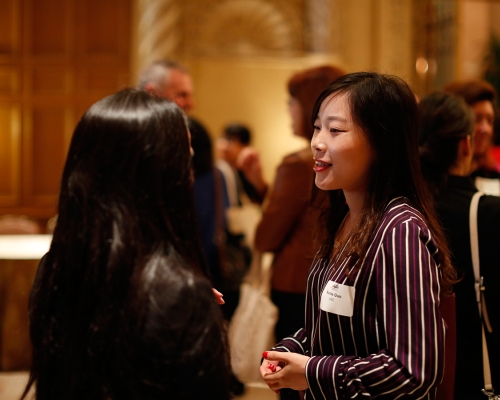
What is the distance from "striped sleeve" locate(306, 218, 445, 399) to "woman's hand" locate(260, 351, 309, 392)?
0.29 feet

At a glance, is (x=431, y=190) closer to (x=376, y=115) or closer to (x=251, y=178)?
(x=376, y=115)

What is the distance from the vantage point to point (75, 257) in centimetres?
115

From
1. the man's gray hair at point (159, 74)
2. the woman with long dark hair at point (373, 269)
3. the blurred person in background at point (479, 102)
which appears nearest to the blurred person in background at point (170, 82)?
the man's gray hair at point (159, 74)

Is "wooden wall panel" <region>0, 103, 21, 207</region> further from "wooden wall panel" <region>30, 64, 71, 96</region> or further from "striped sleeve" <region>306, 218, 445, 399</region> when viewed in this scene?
"striped sleeve" <region>306, 218, 445, 399</region>

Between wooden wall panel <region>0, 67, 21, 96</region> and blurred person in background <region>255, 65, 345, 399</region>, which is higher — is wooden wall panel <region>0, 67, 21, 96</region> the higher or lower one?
the higher one

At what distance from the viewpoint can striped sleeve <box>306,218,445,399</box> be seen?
1.22 meters

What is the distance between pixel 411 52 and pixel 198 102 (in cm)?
233

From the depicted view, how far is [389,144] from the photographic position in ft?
4.66

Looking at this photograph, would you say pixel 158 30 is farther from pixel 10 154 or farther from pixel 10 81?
pixel 10 154

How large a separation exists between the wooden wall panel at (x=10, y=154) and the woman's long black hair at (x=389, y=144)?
19.9 feet

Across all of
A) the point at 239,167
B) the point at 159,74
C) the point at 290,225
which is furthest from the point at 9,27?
the point at 290,225

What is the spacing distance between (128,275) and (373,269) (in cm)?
50

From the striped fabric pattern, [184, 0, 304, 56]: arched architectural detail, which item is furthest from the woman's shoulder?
[184, 0, 304, 56]: arched architectural detail

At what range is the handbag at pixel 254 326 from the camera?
308 cm
